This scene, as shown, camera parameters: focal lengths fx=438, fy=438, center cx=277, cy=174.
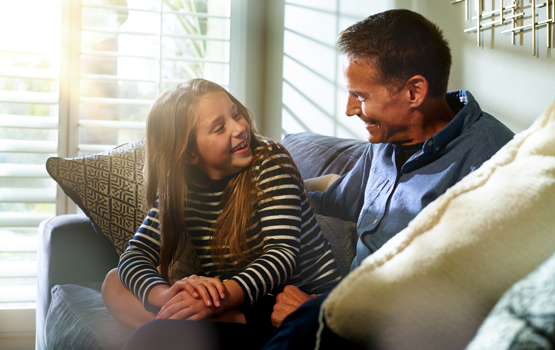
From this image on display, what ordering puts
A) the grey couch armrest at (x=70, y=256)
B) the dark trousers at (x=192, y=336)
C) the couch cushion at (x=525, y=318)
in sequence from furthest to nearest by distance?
1. the grey couch armrest at (x=70, y=256)
2. the dark trousers at (x=192, y=336)
3. the couch cushion at (x=525, y=318)

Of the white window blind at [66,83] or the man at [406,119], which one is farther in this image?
the white window blind at [66,83]

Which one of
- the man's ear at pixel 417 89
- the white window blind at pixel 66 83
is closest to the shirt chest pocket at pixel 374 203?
the man's ear at pixel 417 89

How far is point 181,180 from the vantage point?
1.21 meters

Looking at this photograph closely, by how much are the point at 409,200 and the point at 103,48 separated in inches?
85.1

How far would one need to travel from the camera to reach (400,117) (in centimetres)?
114

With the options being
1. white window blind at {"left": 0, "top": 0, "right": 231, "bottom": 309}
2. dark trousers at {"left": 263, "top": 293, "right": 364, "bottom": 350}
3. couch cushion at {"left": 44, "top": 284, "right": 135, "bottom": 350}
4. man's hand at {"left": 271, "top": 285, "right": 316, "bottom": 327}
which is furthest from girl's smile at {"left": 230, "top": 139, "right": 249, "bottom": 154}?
white window blind at {"left": 0, "top": 0, "right": 231, "bottom": 309}

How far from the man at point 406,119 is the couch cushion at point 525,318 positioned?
632mm

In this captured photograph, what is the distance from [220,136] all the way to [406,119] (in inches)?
19.5

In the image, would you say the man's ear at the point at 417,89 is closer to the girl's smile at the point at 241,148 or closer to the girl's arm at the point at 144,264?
the girl's smile at the point at 241,148

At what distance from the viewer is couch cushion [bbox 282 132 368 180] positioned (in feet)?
5.08

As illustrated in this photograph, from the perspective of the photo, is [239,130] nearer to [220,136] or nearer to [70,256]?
[220,136]

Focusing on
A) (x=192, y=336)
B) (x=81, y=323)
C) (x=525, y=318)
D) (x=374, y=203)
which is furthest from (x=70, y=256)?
(x=525, y=318)

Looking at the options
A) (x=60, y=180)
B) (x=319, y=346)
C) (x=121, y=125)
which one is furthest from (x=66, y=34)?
(x=319, y=346)

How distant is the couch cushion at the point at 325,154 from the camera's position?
1.55 meters
